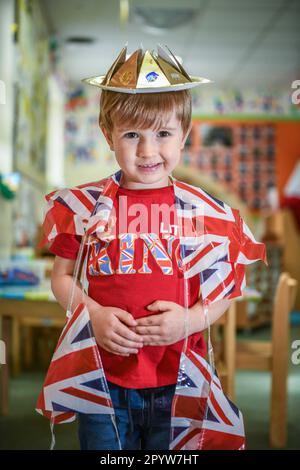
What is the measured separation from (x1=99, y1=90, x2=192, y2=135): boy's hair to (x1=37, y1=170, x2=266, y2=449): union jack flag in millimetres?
105

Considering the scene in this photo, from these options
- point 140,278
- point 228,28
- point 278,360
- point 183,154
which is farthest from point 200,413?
point 228,28

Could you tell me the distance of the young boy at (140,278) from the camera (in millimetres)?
935

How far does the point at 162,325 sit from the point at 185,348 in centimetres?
5

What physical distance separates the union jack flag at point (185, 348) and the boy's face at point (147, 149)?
0.05m

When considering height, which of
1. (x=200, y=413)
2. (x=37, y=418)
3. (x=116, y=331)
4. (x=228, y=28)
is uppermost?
(x=228, y=28)

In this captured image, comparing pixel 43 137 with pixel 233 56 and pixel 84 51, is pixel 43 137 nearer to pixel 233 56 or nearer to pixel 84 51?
pixel 233 56

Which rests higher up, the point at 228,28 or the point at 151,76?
the point at 228,28

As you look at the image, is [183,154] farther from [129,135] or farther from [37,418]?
[37,418]

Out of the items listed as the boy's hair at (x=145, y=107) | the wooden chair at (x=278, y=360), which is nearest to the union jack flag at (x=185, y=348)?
the boy's hair at (x=145, y=107)

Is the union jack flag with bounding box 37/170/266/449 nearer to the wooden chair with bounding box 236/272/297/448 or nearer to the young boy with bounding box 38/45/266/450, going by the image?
the young boy with bounding box 38/45/266/450

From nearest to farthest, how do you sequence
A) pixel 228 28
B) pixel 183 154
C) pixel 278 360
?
pixel 183 154 < pixel 278 360 < pixel 228 28

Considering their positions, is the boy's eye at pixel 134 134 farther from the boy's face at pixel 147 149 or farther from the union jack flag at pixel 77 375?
the union jack flag at pixel 77 375

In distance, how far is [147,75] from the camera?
3.04ft

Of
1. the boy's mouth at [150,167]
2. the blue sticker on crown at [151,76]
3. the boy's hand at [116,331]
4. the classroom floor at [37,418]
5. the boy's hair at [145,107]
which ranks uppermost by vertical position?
the blue sticker on crown at [151,76]
